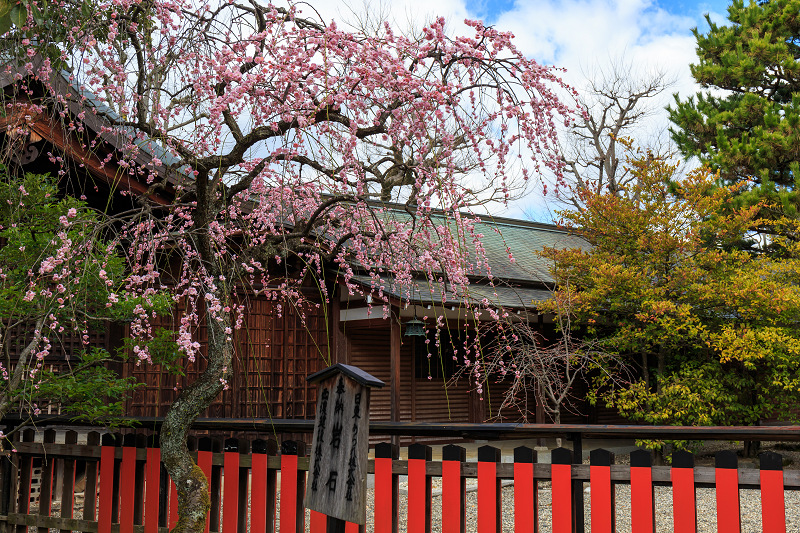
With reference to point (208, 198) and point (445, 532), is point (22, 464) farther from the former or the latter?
point (445, 532)

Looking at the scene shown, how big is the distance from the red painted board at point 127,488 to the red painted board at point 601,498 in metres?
3.18

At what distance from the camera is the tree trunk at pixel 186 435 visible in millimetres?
4398

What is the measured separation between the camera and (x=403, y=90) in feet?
13.2

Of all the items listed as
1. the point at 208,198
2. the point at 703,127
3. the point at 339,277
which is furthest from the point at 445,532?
the point at 703,127

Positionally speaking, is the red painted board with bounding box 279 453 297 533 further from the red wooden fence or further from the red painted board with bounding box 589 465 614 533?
the red painted board with bounding box 589 465 614 533

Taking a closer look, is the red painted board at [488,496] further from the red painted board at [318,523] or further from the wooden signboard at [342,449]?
the red painted board at [318,523]

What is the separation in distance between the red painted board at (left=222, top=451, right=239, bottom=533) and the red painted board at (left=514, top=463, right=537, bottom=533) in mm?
1874

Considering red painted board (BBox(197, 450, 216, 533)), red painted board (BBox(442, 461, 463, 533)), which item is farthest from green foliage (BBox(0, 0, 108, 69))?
red painted board (BBox(442, 461, 463, 533))

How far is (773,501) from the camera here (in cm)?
357

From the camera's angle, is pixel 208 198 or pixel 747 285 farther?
pixel 747 285

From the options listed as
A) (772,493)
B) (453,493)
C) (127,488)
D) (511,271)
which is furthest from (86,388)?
(511,271)

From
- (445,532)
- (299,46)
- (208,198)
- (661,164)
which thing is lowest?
(445,532)

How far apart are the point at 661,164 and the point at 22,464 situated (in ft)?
31.9

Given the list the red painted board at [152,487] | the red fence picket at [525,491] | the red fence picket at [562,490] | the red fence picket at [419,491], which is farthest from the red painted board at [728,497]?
the red painted board at [152,487]
